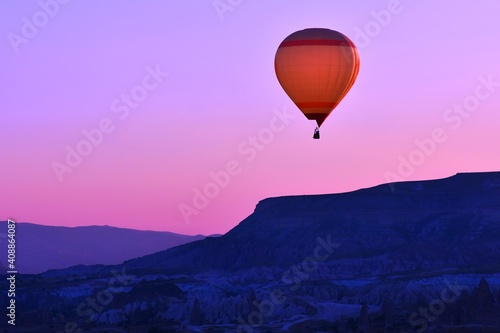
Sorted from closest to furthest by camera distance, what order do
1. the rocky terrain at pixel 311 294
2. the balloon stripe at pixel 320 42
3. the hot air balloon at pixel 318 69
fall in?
the hot air balloon at pixel 318 69 → the balloon stripe at pixel 320 42 → the rocky terrain at pixel 311 294

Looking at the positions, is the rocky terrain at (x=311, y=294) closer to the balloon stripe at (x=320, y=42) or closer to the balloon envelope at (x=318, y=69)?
the balloon envelope at (x=318, y=69)

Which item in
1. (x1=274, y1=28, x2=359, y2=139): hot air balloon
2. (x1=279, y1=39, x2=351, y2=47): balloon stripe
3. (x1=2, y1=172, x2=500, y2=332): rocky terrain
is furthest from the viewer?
(x1=2, y1=172, x2=500, y2=332): rocky terrain

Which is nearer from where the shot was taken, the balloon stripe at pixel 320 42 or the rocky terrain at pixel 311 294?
the balloon stripe at pixel 320 42

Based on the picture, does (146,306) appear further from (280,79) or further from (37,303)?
(280,79)

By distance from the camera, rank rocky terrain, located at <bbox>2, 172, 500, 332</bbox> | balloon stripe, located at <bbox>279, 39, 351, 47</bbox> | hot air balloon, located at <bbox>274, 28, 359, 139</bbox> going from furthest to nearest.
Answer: rocky terrain, located at <bbox>2, 172, 500, 332</bbox> → balloon stripe, located at <bbox>279, 39, 351, 47</bbox> → hot air balloon, located at <bbox>274, 28, 359, 139</bbox>

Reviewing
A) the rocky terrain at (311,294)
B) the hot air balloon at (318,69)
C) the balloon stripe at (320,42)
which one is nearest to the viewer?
the hot air balloon at (318,69)

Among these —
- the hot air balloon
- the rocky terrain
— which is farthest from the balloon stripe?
the rocky terrain

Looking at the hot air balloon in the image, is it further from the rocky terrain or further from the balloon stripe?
the rocky terrain

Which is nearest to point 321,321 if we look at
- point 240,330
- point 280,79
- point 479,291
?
point 240,330

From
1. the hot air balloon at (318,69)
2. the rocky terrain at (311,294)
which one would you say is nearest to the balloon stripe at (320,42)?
Result: the hot air balloon at (318,69)
